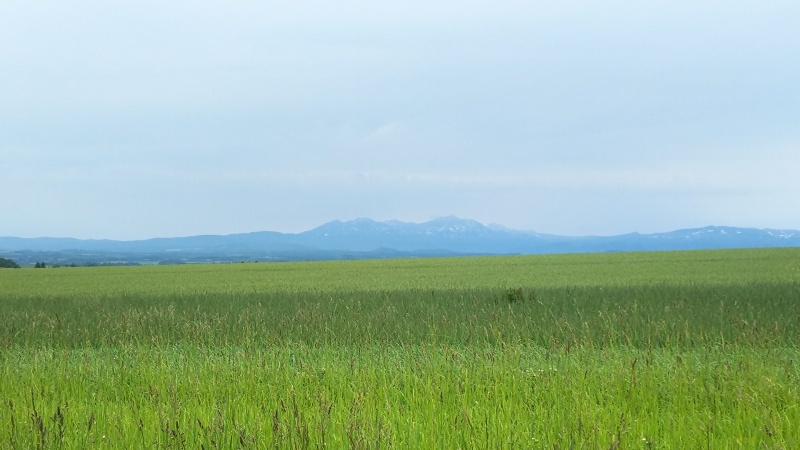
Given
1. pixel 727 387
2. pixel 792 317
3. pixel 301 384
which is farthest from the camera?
pixel 792 317

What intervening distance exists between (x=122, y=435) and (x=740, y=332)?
8.84 metres

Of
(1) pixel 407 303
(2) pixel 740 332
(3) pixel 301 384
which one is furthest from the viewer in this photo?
(1) pixel 407 303

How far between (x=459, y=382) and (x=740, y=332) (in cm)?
561

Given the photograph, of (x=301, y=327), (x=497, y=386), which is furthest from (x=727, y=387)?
(x=301, y=327)

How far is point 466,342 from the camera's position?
33.1 feet

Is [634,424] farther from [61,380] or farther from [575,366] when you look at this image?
[61,380]

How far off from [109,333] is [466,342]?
23.2 ft

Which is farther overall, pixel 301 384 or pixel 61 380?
pixel 61 380

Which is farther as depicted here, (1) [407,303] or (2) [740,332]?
(1) [407,303]

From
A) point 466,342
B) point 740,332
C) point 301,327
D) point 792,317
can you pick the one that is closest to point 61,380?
point 301,327

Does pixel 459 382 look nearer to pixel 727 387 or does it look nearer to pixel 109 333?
pixel 727 387

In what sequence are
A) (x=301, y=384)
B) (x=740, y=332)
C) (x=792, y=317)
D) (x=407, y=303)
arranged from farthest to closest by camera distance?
(x=407, y=303) → (x=792, y=317) → (x=740, y=332) → (x=301, y=384)

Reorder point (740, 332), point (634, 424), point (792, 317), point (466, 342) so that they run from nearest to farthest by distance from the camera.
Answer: point (634, 424) < point (740, 332) < point (466, 342) < point (792, 317)

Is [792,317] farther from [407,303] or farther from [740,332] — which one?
[407,303]
